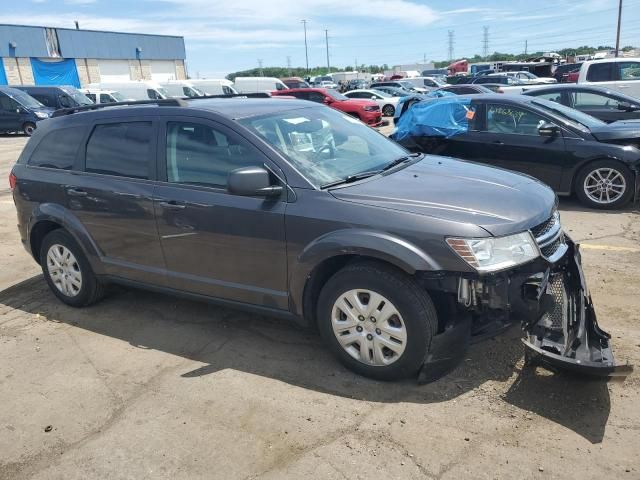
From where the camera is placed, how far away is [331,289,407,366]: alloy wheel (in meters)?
3.24

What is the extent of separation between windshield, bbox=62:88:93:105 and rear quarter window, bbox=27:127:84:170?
21843 millimetres

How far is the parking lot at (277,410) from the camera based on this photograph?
9.04 ft

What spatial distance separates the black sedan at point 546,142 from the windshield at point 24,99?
20.9 m

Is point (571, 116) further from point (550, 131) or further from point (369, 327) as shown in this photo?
point (369, 327)

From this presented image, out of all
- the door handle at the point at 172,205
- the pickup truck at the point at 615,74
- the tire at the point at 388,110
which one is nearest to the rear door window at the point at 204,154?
the door handle at the point at 172,205

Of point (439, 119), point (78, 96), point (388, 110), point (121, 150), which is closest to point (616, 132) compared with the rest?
point (439, 119)

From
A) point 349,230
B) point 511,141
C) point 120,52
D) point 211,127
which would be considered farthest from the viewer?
point 120,52

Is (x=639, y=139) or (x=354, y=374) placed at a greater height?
(x=639, y=139)

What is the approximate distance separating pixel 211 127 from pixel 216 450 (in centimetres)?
216

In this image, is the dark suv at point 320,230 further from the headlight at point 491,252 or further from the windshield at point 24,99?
the windshield at point 24,99

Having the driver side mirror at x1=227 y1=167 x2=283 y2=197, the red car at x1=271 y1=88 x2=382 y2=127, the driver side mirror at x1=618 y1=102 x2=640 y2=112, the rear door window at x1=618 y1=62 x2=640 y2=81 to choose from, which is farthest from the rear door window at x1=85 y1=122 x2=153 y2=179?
the red car at x1=271 y1=88 x2=382 y2=127

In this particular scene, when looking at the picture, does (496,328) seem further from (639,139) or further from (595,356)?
(639,139)

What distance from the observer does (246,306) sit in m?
3.87

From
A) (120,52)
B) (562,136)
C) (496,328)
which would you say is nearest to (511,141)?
(562,136)
